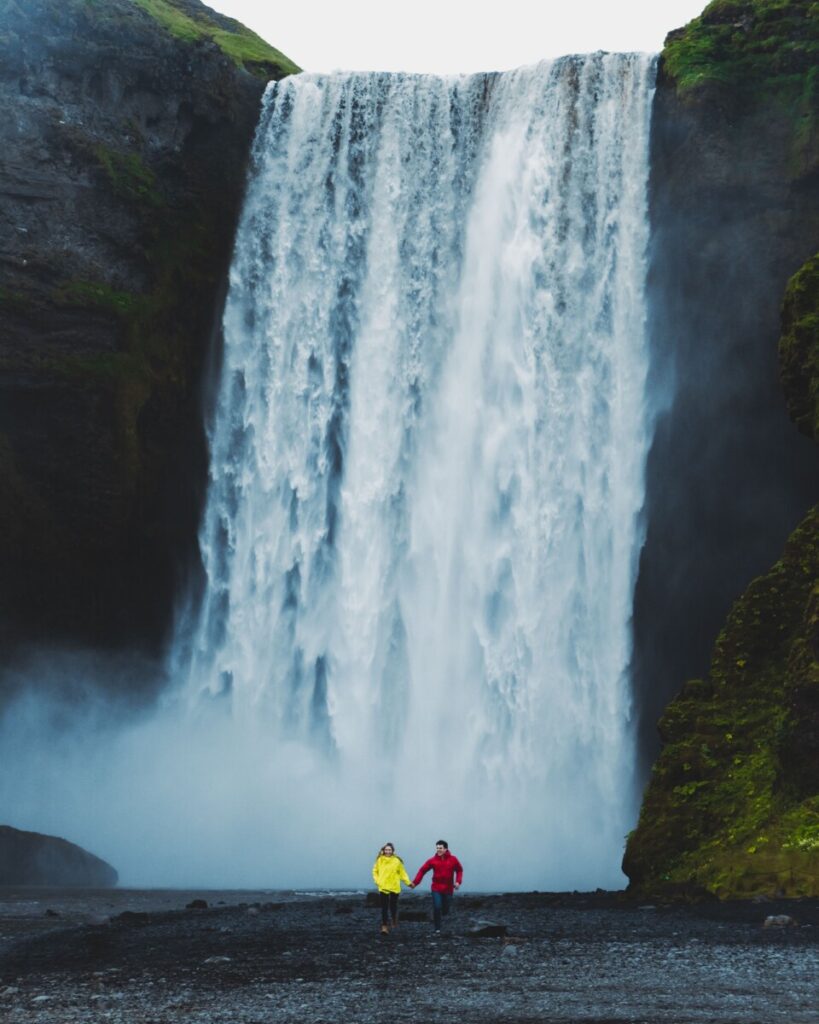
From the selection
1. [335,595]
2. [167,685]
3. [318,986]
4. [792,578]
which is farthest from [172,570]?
[318,986]

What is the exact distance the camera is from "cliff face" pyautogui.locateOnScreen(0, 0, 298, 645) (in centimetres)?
3400

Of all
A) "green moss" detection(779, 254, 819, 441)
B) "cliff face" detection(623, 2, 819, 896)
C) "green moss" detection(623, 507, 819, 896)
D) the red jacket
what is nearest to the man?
the red jacket

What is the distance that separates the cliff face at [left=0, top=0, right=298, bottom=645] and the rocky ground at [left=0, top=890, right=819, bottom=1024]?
648 inches

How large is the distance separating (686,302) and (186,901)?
19001 millimetres

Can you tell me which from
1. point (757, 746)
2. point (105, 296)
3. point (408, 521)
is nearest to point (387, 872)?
point (757, 746)

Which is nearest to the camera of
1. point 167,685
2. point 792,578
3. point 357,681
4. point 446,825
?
point 792,578

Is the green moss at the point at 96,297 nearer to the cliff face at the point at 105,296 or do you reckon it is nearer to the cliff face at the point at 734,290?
the cliff face at the point at 105,296

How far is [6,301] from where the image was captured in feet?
110

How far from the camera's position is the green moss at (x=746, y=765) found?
18.9 meters

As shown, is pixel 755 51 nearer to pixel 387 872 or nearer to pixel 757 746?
pixel 757 746

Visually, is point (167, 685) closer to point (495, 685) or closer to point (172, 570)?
point (172, 570)

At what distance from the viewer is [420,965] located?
13641mm

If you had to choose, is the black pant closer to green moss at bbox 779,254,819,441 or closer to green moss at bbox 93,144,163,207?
green moss at bbox 779,254,819,441

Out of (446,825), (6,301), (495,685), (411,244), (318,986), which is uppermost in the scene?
(411,244)
